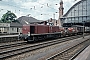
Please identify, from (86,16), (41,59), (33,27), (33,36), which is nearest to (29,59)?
(41,59)

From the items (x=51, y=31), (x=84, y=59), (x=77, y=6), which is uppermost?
(x=77, y=6)

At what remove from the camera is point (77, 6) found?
9325cm

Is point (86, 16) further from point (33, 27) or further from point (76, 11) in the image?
point (33, 27)

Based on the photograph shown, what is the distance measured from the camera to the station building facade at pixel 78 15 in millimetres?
88412

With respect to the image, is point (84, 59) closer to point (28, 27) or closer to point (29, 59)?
point (29, 59)

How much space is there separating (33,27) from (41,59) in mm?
14838

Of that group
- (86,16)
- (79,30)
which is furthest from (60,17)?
(79,30)

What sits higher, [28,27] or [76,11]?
[76,11]

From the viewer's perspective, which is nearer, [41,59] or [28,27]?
[41,59]

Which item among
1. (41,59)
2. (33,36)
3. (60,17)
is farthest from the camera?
(60,17)

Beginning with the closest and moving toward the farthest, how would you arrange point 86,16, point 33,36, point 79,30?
point 33,36
point 79,30
point 86,16

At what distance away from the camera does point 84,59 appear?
47.5 ft

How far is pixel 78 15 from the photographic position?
90.8 meters

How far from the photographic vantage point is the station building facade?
8841 cm
